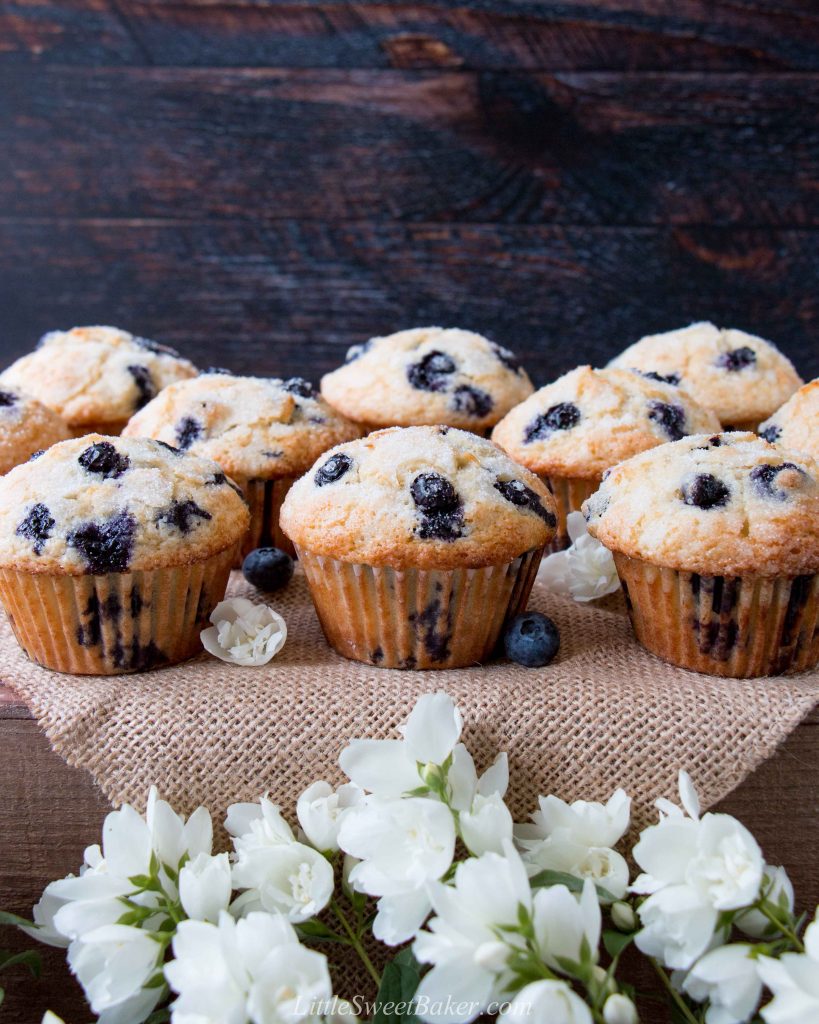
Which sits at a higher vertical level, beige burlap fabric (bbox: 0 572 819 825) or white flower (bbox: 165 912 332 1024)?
white flower (bbox: 165 912 332 1024)

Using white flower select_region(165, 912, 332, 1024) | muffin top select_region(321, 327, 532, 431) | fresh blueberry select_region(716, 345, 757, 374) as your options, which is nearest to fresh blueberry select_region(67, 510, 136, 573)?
white flower select_region(165, 912, 332, 1024)

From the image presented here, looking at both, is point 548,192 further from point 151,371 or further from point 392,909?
point 392,909

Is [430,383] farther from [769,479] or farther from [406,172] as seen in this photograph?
[406,172]

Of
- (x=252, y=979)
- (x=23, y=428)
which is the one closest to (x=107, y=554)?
(x=23, y=428)

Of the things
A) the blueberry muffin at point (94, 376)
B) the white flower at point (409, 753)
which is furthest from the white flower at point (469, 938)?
the blueberry muffin at point (94, 376)

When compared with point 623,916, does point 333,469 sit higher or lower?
higher

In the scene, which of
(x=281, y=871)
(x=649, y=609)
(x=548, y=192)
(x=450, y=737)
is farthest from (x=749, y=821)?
(x=548, y=192)

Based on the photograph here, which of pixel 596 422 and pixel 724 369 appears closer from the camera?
pixel 596 422

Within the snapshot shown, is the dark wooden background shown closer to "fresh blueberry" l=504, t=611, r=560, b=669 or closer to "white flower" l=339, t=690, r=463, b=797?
"fresh blueberry" l=504, t=611, r=560, b=669

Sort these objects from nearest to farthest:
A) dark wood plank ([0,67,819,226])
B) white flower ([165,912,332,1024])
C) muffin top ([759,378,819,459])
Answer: white flower ([165,912,332,1024]) → muffin top ([759,378,819,459]) → dark wood plank ([0,67,819,226])
